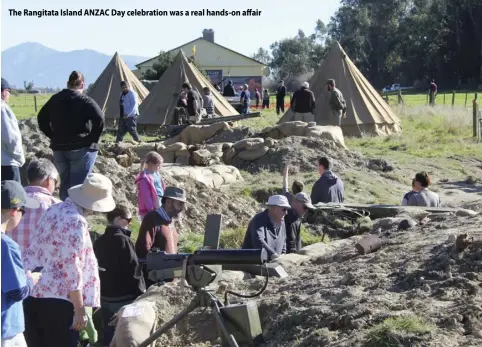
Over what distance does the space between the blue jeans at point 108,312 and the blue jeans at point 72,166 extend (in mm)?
2158

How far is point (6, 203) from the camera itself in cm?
476

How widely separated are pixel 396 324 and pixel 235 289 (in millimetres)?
2241

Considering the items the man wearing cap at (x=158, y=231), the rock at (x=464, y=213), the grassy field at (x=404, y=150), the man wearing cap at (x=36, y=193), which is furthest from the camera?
the grassy field at (x=404, y=150)

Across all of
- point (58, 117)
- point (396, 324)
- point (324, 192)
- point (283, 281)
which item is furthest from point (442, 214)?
point (396, 324)

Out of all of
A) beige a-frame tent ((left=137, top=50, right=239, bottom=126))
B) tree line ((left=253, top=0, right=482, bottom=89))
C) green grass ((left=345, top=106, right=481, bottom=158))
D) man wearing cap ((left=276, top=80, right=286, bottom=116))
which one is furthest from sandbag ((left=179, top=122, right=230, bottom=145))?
tree line ((left=253, top=0, right=482, bottom=89))

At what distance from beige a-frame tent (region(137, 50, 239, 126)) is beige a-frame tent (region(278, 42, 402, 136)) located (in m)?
2.37

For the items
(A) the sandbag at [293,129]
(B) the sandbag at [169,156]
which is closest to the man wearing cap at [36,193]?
(B) the sandbag at [169,156]

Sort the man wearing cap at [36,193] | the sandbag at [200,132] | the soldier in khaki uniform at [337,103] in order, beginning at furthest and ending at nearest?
1. the soldier in khaki uniform at [337,103]
2. the sandbag at [200,132]
3. the man wearing cap at [36,193]

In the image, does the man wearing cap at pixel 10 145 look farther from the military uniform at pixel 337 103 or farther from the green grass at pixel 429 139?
the military uniform at pixel 337 103

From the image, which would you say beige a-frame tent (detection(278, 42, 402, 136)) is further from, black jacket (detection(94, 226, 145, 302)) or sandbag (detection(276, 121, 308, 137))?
black jacket (detection(94, 226, 145, 302))

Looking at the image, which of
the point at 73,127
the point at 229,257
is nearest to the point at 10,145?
the point at 73,127

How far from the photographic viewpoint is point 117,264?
7.16m

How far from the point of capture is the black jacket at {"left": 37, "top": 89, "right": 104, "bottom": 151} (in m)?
9.10

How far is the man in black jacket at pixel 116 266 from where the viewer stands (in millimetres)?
7109
